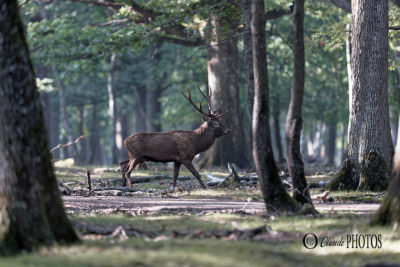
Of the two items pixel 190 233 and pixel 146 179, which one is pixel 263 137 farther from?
pixel 146 179

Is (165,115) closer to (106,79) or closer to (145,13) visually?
(106,79)

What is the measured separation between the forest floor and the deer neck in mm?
4023

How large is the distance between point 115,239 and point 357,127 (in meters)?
8.78

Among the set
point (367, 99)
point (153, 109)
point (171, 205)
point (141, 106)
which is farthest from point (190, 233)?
point (141, 106)

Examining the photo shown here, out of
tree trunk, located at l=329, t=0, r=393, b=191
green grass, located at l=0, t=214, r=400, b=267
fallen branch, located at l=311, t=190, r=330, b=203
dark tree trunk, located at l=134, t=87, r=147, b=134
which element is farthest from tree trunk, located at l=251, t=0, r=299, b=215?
dark tree trunk, located at l=134, t=87, r=147, b=134

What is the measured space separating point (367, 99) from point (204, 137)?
16.2 ft

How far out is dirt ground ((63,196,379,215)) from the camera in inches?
498

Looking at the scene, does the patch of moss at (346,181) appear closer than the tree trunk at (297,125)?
No

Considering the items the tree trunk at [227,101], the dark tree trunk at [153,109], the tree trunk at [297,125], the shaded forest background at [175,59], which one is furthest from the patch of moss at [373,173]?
the dark tree trunk at [153,109]

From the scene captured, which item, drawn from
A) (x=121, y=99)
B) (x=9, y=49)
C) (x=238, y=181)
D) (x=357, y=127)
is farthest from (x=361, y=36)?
(x=121, y=99)

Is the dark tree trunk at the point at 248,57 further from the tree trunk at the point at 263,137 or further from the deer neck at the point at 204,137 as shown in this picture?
the tree trunk at the point at 263,137

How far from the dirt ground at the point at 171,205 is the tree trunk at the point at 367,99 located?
2.41m

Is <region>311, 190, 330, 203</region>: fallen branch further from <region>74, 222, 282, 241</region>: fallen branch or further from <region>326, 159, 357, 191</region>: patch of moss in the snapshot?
<region>74, 222, 282, 241</region>: fallen branch

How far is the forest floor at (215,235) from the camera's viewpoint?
24.5 feet
